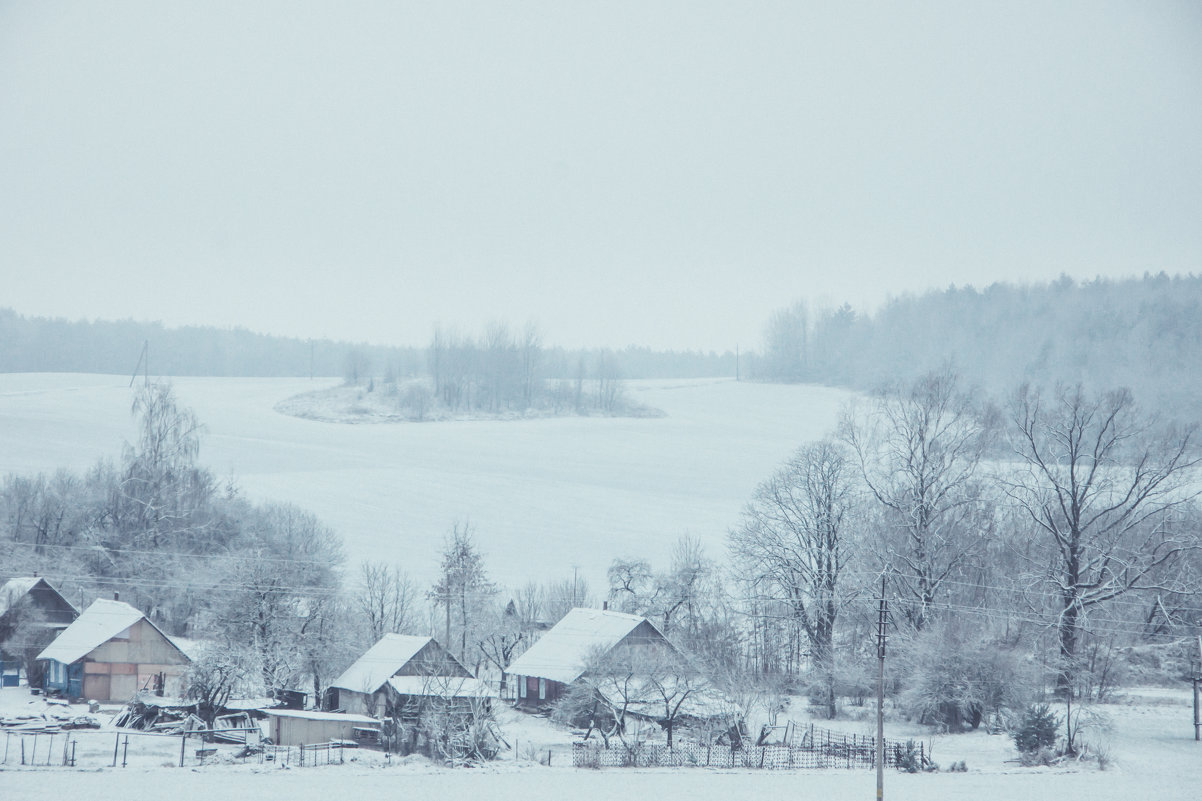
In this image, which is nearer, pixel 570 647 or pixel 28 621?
pixel 570 647

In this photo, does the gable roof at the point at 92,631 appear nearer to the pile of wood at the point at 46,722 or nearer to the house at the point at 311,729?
the pile of wood at the point at 46,722

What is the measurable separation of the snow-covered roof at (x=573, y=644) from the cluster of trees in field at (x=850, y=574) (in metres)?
3.65

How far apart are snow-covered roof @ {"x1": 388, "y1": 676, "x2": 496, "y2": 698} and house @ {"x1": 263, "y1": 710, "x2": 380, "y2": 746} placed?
7.19ft

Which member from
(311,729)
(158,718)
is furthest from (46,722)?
(311,729)

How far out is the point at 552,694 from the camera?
3634cm

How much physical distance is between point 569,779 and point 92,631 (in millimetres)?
22748

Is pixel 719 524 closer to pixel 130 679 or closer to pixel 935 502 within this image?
pixel 935 502

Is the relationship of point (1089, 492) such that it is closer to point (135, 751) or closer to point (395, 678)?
point (395, 678)

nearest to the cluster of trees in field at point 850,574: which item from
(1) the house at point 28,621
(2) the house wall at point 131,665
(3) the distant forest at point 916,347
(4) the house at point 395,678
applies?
(2) the house wall at point 131,665

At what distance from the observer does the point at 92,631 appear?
3759 centimetres

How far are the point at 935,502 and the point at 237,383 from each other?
347ft

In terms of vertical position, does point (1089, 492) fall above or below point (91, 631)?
above

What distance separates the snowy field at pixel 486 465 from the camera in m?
57.3

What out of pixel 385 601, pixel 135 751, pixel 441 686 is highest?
pixel 441 686
